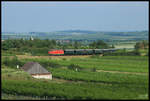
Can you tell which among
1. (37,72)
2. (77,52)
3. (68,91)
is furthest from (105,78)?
(77,52)

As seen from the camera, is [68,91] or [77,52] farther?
[77,52]

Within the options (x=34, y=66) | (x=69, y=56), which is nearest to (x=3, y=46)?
(x=69, y=56)

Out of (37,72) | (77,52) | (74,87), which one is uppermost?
(77,52)

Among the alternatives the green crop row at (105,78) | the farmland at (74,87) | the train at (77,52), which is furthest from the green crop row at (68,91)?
the train at (77,52)

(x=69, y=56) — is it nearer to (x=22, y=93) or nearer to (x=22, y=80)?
(x=22, y=80)

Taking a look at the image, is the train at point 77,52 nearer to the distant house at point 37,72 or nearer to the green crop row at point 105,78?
the green crop row at point 105,78

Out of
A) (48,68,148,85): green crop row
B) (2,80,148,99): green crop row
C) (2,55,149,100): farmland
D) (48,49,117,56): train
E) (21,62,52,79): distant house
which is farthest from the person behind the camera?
(48,49,117,56): train

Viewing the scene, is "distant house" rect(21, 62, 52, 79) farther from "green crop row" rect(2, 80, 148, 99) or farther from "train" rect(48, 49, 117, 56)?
"train" rect(48, 49, 117, 56)

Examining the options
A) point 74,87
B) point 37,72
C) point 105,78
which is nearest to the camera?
point 74,87

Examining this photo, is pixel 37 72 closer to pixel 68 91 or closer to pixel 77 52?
pixel 68 91

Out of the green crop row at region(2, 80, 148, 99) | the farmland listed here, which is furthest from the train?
the green crop row at region(2, 80, 148, 99)

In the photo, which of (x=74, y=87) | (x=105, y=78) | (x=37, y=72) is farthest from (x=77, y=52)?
(x=74, y=87)

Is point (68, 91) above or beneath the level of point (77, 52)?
beneath

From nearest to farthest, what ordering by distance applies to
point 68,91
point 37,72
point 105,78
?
point 68,91, point 105,78, point 37,72
